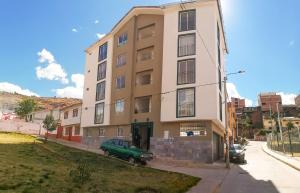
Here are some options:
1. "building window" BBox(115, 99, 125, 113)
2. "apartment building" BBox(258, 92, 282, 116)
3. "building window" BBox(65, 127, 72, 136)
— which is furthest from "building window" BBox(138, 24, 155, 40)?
"apartment building" BBox(258, 92, 282, 116)

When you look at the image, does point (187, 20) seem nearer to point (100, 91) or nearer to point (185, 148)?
point (185, 148)

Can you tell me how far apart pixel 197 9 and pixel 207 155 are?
15608 mm

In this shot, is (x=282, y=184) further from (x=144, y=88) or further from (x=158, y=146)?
(x=144, y=88)

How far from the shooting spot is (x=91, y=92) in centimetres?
4638

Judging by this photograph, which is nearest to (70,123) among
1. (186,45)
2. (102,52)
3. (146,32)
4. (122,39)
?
(102,52)

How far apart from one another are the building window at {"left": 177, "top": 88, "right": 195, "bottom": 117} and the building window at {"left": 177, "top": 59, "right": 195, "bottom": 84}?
3.26ft

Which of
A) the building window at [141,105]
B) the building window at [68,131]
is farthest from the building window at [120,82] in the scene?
the building window at [68,131]

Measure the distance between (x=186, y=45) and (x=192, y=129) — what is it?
9100 millimetres

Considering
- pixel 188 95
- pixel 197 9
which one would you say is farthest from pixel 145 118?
pixel 197 9

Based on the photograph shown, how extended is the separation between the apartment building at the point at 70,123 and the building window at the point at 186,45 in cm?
2344

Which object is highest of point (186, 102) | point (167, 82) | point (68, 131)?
point (167, 82)

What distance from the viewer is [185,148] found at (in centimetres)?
3061

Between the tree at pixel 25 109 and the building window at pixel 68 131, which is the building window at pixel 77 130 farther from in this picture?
the tree at pixel 25 109

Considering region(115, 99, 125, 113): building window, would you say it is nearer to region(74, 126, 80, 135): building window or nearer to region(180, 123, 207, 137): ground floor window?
region(180, 123, 207, 137): ground floor window
